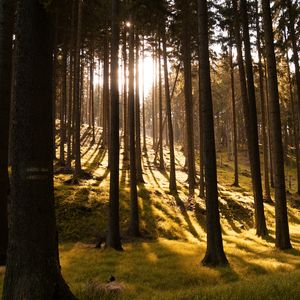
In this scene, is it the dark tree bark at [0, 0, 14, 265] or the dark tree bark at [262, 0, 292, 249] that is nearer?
the dark tree bark at [0, 0, 14, 265]

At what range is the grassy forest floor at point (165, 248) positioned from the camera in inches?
257

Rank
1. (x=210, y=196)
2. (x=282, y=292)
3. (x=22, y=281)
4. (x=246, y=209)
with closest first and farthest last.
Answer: (x=22, y=281)
(x=282, y=292)
(x=210, y=196)
(x=246, y=209)

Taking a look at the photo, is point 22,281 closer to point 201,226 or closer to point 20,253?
point 20,253

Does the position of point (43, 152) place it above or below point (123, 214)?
above

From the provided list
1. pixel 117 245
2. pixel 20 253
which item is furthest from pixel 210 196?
pixel 20 253

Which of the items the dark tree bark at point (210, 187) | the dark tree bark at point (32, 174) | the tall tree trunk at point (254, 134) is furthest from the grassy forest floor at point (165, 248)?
the dark tree bark at point (32, 174)

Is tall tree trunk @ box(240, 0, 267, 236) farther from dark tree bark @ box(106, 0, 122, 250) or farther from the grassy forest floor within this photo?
dark tree bark @ box(106, 0, 122, 250)

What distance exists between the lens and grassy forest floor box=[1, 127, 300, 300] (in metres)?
6.54

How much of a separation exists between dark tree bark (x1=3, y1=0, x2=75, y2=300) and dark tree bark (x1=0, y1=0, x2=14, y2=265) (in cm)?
413

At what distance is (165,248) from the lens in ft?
41.1

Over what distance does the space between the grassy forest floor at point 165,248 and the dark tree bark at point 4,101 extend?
204cm

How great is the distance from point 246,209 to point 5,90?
16470 mm

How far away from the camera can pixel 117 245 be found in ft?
40.4

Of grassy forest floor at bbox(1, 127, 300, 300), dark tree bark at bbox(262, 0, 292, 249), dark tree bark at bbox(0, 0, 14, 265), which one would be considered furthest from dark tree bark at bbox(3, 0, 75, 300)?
dark tree bark at bbox(262, 0, 292, 249)
